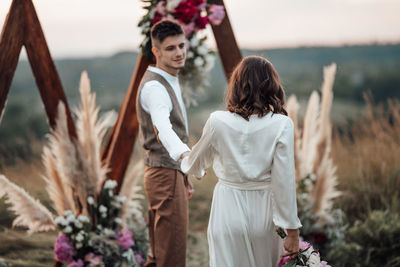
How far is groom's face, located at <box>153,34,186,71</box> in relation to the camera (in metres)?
2.80

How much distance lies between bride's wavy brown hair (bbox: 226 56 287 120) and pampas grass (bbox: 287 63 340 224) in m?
1.66

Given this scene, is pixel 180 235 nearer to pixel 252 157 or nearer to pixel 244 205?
pixel 244 205

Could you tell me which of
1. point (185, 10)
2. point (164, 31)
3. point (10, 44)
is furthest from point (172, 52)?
point (10, 44)

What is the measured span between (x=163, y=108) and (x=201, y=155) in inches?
21.5

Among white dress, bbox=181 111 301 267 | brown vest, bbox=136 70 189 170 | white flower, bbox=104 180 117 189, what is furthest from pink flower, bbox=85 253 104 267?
white dress, bbox=181 111 301 267

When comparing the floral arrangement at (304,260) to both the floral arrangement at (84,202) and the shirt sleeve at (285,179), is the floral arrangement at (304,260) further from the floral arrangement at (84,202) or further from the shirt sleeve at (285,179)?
the floral arrangement at (84,202)

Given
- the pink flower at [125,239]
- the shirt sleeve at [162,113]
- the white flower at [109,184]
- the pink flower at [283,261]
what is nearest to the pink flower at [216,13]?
the shirt sleeve at [162,113]

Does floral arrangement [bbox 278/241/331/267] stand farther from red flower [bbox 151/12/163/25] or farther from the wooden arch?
red flower [bbox 151/12/163/25]

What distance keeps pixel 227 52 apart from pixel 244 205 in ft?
5.75

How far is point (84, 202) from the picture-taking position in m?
3.37

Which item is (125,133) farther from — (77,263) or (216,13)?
(216,13)

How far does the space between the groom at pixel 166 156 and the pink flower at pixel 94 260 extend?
0.63 metres

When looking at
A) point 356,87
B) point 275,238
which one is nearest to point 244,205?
point 275,238

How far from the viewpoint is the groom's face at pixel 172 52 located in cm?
280
